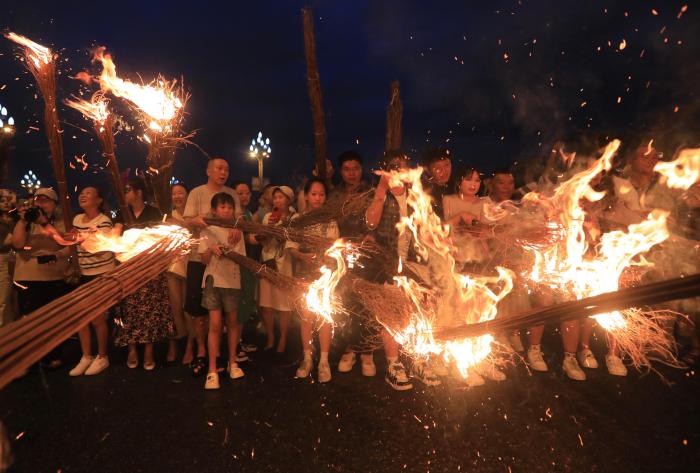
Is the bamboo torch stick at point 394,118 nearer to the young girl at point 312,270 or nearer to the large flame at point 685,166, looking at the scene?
the young girl at point 312,270

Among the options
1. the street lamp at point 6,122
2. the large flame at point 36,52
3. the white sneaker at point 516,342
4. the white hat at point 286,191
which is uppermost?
the street lamp at point 6,122

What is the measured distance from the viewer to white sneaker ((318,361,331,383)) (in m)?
3.99

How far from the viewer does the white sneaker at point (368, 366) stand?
4.15m

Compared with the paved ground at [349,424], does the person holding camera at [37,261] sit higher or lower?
higher

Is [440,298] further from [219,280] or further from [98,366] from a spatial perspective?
[98,366]

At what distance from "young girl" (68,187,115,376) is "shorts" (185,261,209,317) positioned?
967mm

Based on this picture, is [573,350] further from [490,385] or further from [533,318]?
[533,318]

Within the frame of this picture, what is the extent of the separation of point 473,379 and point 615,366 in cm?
155

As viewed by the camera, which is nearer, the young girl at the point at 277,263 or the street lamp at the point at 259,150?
the young girl at the point at 277,263

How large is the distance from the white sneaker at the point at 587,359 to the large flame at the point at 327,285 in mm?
2759

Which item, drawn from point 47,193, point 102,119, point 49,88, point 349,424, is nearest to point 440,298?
point 349,424

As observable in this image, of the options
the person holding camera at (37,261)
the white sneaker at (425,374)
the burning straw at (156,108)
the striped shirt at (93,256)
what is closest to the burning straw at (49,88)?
the burning straw at (156,108)

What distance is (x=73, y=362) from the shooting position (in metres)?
4.54

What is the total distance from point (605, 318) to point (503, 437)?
1.16 m
